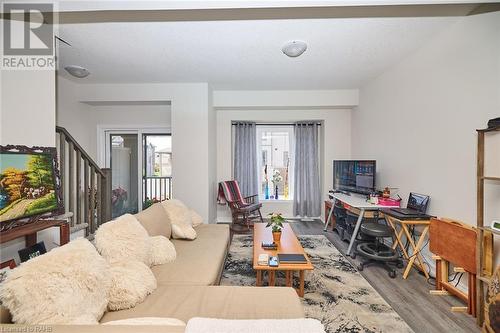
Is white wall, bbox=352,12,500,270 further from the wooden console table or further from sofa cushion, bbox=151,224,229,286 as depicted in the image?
the wooden console table

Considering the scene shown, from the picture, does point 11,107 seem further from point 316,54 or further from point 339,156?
point 339,156

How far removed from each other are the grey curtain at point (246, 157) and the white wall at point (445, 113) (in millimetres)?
2453

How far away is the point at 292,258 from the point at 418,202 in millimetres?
1786

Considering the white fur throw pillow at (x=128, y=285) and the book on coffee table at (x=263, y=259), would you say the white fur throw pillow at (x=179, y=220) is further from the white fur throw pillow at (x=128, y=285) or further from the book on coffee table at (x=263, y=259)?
the white fur throw pillow at (x=128, y=285)

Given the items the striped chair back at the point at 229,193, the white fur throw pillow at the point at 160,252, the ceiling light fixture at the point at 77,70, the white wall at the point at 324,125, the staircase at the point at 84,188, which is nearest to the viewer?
the white fur throw pillow at the point at 160,252

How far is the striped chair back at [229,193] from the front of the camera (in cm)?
433

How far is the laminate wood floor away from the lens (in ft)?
5.87

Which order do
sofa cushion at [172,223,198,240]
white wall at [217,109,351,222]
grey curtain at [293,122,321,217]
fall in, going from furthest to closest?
grey curtain at [293,122,321,217], white wall at [217,109,351,222], sofa cushion at [172,223,198,240]

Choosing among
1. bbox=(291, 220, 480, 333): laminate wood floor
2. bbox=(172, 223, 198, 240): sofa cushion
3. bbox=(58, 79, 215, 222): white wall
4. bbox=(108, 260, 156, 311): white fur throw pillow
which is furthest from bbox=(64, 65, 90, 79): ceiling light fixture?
Result: bbox=(291, 220, 480, 333): laminate wood floor

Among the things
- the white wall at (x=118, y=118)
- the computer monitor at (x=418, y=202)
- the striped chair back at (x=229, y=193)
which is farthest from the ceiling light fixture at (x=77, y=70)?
the computer monitor at (x=418, y=202)

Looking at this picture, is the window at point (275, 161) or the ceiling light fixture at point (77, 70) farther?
the window at point (275, 161)

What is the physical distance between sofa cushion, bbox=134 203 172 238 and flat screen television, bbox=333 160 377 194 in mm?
2916

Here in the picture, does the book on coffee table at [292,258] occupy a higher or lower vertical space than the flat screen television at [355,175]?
lower

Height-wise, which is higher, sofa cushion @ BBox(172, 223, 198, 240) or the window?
the window
